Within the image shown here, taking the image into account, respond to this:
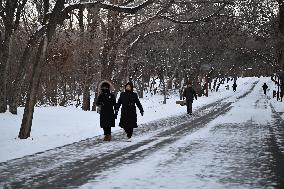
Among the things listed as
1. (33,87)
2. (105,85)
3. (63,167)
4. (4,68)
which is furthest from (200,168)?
(4,68)

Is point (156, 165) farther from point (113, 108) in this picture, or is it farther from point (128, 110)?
point (113, 108)

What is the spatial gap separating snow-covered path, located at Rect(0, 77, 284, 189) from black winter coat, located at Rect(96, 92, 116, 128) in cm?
56

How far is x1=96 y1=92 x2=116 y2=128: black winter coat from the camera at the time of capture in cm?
1192

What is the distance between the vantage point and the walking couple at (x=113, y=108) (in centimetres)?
1200

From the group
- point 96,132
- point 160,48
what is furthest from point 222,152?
point 160,48

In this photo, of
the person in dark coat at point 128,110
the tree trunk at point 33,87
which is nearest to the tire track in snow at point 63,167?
the person in dark coat at point 128,110

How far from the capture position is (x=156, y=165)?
7582mm

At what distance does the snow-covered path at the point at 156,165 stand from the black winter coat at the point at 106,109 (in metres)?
0.56

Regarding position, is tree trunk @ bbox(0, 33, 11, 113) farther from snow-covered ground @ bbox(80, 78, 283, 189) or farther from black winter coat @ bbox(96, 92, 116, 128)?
snow-covered ground @ bbox(80, 78, 283, 189)

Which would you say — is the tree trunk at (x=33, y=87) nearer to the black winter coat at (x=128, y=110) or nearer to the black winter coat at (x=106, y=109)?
the black winter coat at (x=106, y=109)

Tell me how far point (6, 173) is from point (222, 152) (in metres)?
4.73

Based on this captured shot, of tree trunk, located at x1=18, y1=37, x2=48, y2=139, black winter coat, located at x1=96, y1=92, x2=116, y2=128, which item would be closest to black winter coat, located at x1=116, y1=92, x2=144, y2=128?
black winter coat, located at x1=96, y1=92, x2=116, y2=128

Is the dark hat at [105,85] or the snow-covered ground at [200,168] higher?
the dark hat at [105,85]

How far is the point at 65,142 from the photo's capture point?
37.3 feet
